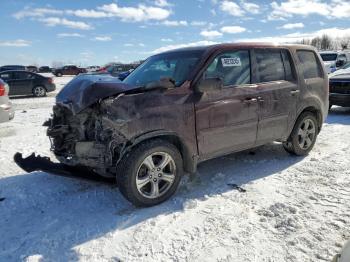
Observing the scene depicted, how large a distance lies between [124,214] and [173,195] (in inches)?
28.4

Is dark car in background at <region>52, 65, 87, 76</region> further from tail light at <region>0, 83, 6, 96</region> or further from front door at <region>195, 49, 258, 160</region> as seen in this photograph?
front door at <region>195, 49, 258, 160</region>

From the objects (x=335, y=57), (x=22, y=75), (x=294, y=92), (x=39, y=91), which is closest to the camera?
(x=294, y=92)

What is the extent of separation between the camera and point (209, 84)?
14.6ft

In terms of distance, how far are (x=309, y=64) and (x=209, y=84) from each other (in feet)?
8.43

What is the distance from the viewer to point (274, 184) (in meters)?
4.92

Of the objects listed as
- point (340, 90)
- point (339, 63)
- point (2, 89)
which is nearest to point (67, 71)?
point (339, 63)

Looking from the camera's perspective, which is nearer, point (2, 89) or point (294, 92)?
point (294, 92)

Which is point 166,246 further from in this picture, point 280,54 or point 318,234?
point 280,54

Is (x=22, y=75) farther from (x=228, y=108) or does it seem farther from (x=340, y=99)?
(x=228, y=108)

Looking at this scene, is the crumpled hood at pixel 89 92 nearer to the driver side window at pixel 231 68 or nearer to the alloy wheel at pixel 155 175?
the alloy wheel at pixel 155 175

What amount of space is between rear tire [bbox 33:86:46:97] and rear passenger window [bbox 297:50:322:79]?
15.6m

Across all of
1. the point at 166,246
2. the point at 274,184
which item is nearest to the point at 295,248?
the point at 166,246

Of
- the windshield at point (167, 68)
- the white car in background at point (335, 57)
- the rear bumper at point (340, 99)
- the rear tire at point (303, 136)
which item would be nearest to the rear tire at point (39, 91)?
the rear bumper at point (340, 99)

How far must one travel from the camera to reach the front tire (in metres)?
4.07
